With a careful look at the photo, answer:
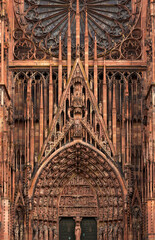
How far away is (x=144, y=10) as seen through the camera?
34312mm

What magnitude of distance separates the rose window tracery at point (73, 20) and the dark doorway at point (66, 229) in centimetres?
698

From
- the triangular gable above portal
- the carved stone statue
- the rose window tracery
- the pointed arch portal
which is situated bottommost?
the carved stone statue

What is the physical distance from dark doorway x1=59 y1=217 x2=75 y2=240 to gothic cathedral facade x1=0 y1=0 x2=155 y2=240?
0.13 feet

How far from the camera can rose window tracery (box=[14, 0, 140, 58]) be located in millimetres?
34938

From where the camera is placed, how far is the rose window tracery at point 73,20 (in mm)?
34938

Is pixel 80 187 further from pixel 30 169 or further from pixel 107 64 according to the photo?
pixel 107 64

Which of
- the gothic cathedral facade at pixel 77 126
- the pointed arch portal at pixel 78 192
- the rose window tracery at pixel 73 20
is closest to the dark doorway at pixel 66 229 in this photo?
the gothic cathedral facade at pixel 77 126

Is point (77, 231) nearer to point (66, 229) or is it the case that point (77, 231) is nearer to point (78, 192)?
point (66, 229)

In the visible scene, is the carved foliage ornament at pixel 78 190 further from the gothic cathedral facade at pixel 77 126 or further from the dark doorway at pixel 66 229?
the dark doorway at pixel 66 229

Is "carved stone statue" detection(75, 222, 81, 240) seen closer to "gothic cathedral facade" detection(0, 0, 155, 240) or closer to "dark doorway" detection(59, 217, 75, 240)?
"gothic cathedral facade" detection(0, 0, 155, 240)

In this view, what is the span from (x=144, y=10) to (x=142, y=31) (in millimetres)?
886

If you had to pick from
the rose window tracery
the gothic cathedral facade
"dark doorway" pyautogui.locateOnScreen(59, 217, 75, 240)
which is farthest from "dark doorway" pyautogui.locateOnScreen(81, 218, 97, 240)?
the rose window tracery

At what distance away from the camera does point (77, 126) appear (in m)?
32.8

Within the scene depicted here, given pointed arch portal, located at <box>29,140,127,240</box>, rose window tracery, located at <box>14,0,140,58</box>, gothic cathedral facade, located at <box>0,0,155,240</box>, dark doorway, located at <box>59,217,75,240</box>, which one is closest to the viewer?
gothic cathedral facade, located at <box>0,0,155,240</box>
